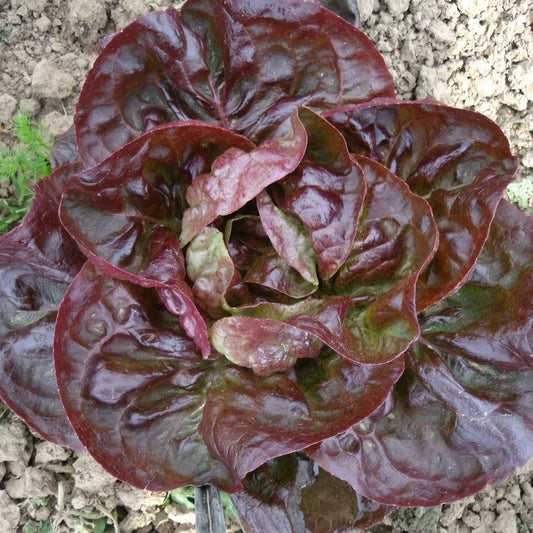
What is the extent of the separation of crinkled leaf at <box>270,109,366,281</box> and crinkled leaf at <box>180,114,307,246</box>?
150 millimetres

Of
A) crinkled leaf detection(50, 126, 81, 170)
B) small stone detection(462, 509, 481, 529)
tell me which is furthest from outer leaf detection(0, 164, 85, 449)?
small stone detection(462, 509, 481, 529)

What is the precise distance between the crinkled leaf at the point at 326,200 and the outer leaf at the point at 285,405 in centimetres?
36

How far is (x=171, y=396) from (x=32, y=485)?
108 centimetres

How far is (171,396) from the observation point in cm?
→ 231

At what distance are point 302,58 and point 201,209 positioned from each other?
63cm

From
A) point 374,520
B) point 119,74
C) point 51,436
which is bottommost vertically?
point 374,520

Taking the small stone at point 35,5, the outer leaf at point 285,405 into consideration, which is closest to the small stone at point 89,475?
the outer leaf at point 285,405

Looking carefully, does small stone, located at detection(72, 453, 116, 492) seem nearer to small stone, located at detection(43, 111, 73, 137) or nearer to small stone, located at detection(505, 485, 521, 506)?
small stone, located at detection(43, 111, 73, 137)

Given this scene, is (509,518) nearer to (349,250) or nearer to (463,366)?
(463,366)

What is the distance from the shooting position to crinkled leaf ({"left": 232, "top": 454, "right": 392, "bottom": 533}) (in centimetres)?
246

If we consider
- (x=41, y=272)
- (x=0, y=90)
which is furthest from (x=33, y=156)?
(x=41, y=272)

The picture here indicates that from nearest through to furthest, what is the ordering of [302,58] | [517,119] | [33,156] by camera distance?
[302,58], [33,156], [517,119]

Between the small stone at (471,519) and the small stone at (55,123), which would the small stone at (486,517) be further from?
the small stone at (55,123)

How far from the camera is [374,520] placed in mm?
2523
